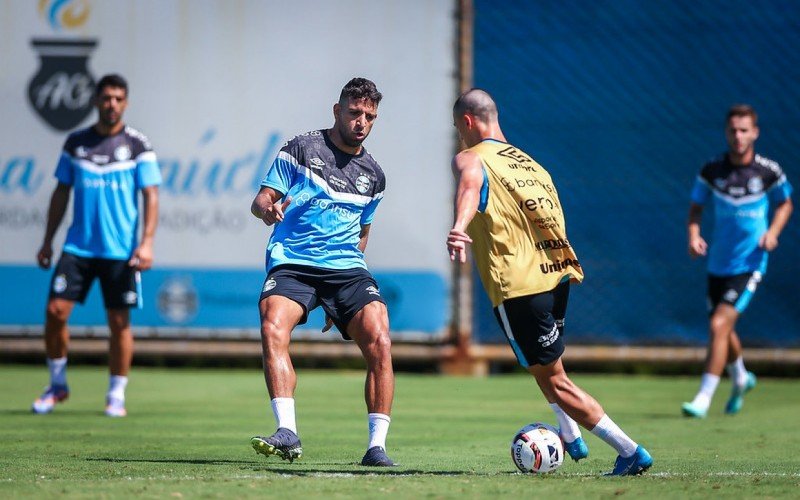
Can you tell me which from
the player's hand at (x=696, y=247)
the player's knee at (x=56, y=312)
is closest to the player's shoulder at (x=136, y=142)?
the player's knee at (x=56, y=312)

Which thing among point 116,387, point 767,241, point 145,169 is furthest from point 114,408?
point 767,241

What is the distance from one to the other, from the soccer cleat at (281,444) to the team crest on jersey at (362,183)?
5.03 feet

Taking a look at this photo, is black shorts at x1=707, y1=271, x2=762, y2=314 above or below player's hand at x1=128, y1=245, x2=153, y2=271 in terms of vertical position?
below

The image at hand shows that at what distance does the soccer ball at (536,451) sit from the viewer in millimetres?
6914

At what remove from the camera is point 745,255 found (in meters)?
11.5

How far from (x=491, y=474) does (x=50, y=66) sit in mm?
10708

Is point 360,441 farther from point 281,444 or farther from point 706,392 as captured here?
point 706,392

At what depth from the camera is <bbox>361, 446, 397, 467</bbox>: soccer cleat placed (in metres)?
7.21

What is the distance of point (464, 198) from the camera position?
657 centimetres

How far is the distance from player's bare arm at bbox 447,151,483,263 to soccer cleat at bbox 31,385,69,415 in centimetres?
511

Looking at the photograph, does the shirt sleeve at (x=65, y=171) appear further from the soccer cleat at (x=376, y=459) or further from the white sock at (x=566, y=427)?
the white sock at (x=566, y=427)

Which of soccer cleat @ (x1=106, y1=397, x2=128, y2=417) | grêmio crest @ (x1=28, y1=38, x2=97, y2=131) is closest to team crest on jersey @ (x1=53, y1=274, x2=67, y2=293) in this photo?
soccer cleat @ (x1=106, y1=397, x2=128, y2=417)

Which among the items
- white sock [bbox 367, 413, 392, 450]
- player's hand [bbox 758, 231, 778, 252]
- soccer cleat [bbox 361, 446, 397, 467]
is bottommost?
soccer cleat [bbox 361, 446, 397, 467]

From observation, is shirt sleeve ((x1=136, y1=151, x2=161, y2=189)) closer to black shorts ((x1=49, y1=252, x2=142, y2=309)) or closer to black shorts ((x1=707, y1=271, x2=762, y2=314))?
black shorts ((x1=49, y1=252, x2=142, y2=309))
